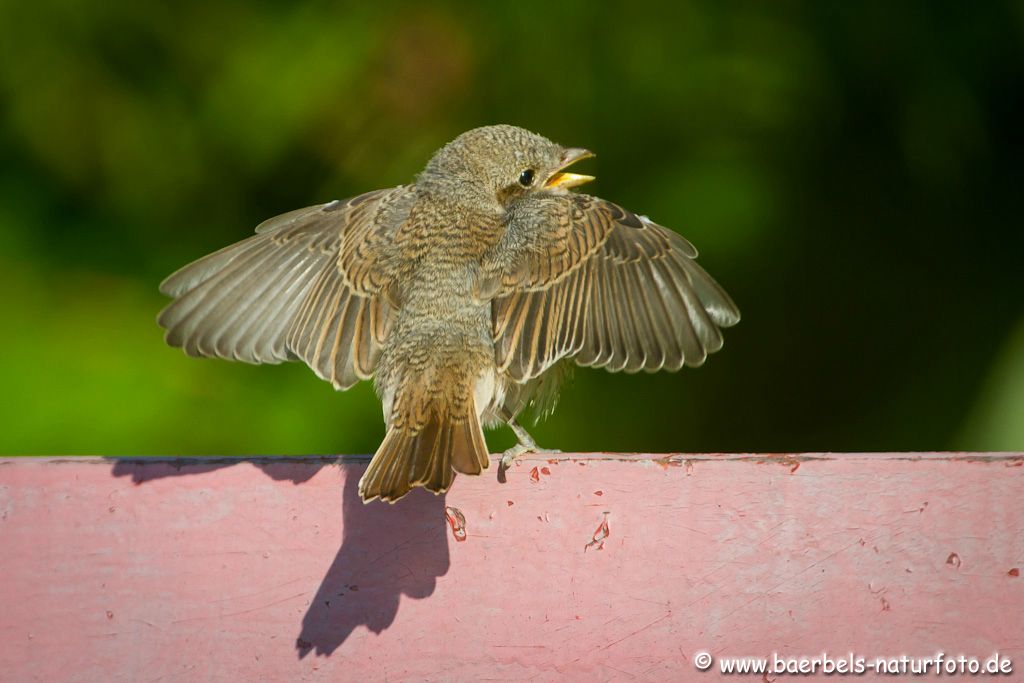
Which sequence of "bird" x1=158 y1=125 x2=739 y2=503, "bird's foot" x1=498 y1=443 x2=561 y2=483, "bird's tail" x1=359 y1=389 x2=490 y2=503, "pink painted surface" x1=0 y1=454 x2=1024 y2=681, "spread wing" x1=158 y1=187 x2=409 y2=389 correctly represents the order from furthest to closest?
"spread wing" x1=158 y1=187 x2=409 y2=389
"bird" x1=158 y1=125 x2=739 y2=503
"bird's foot" x1=498 y1=443 x2=561 y2=483
"bird's tail" x1=359 y1=389 x2=490 y2=503
"pink painted surface" x1=0 y1=454 x2=1024 y2=681

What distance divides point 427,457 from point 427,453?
30mm

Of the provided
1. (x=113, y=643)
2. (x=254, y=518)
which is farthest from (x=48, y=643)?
(x=254, y=518)

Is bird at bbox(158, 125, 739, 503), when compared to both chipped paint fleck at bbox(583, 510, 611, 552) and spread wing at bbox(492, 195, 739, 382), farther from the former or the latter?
chipped paint fleck at bbox(583, 510, 611, 552)

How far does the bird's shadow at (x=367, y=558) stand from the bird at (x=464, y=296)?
12.0 inches

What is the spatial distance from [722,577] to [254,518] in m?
1.01

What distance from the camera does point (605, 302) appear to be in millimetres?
3307

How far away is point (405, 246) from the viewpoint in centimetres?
329

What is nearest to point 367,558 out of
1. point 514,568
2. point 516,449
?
point 514,568

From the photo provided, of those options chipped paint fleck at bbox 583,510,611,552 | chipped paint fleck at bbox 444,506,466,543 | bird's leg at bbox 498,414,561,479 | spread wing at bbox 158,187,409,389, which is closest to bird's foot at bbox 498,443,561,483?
bird's leg at bbox 498,414,561,479

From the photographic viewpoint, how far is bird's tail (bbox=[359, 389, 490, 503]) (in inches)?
94.0

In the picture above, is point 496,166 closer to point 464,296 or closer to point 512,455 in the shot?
point 464,296

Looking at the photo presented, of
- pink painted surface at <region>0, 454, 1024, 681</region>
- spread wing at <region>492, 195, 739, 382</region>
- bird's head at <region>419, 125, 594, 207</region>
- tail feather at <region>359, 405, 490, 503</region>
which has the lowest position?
pink painted surface at <region>0, 454, 1024, 681</region>

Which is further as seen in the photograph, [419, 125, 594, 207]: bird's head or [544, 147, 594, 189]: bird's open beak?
[544, 147, 594, 189]: bird's open beak

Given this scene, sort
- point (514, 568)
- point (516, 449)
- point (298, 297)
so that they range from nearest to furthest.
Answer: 1. point (514, 568)
2. point (516, 449)
3. point (298, 297)
